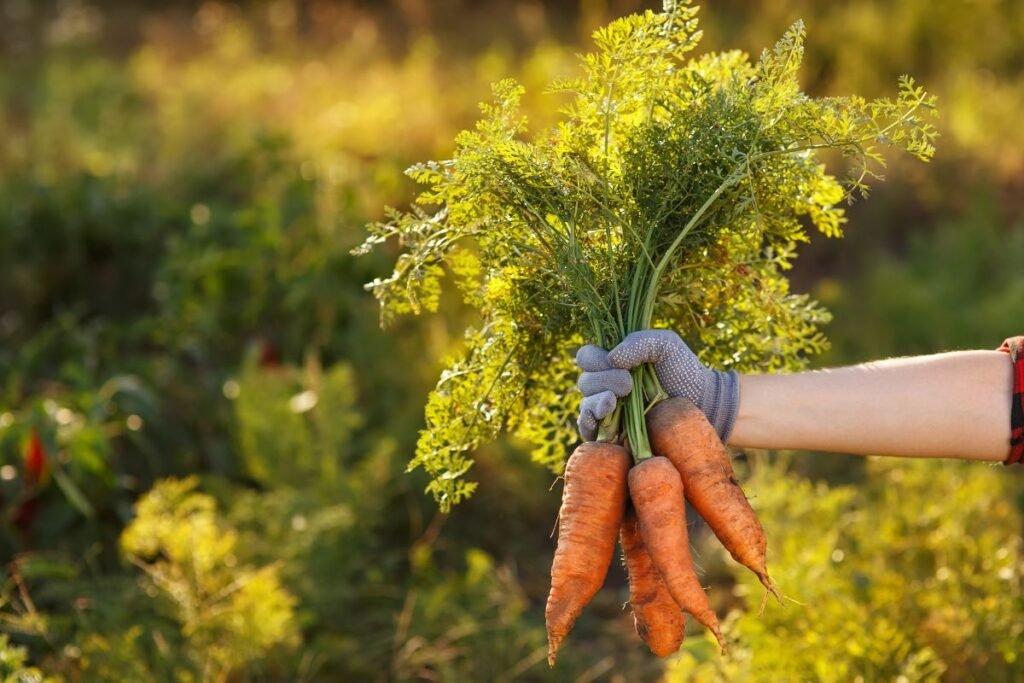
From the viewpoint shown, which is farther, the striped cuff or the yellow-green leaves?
the yellow-green leaves

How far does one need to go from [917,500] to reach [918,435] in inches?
57.9

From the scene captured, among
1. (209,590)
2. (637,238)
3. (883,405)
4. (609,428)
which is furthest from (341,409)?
(883,405)

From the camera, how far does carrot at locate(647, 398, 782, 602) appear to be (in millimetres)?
2062

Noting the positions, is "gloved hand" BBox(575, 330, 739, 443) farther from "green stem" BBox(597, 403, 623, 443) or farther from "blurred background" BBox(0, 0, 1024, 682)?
"blurred background" BBox(0, 0, 1024, 682)

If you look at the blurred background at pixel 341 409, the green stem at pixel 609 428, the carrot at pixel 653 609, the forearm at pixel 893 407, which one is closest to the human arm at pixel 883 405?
the forearm at pixel 893 407

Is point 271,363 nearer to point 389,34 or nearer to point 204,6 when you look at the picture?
point 389,34

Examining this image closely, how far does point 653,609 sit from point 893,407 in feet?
1.85

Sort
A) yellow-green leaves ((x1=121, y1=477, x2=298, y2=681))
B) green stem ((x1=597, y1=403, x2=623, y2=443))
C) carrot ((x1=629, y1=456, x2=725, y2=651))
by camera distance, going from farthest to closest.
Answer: yellow-green leaves ((x1=121, y1=477, x2=298, y2=681)), green stem ((x1=597, y1=403, x2=623, y2=443)), carrot ((x1=629, y1=456, x2=725, y2=651))

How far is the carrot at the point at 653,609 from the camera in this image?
213 centimetres

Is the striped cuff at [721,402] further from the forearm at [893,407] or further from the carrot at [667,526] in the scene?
the carrot at [667,526]

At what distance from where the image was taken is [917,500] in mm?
3500

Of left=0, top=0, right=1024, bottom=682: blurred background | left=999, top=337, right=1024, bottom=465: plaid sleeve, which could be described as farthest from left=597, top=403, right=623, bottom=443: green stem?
left=0, top=0, right=1024, bottom=682: blurred background

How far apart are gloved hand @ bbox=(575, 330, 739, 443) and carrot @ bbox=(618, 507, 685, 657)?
0.26 metres

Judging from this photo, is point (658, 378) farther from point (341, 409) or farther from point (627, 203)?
A: point (341, 409)
